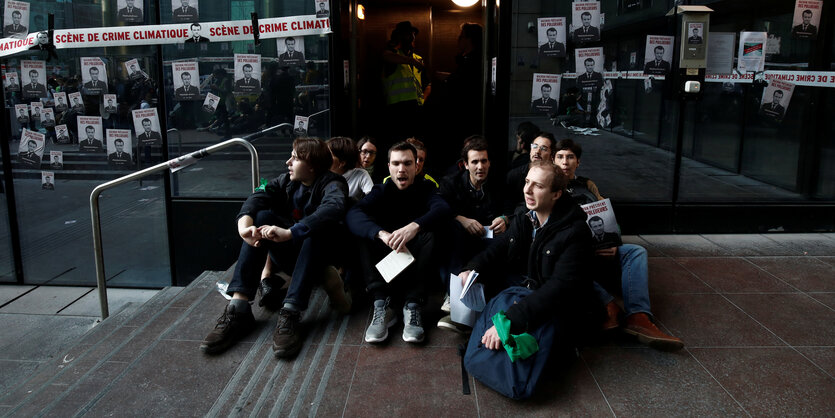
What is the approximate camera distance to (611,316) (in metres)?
3.47

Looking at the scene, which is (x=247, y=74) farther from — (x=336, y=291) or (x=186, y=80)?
(x=336, y=291)

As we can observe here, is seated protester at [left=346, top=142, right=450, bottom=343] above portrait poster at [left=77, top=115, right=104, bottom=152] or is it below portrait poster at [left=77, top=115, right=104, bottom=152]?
below

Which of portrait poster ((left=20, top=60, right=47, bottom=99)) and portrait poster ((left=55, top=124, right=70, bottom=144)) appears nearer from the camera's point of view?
portrait poster ((left=20, top=60, right=47, bottom=99))

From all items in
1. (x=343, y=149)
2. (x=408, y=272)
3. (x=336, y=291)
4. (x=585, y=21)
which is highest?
(x=585, y=21)

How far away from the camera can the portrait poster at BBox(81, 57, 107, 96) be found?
5570 mm

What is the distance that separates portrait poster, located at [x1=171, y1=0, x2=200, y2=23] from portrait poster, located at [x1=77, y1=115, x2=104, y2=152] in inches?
50.0

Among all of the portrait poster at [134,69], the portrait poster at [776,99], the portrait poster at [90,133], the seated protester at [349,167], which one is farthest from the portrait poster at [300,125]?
the portrait poster at [776,99]

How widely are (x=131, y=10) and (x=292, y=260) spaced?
10.1ft

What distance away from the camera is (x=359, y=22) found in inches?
264

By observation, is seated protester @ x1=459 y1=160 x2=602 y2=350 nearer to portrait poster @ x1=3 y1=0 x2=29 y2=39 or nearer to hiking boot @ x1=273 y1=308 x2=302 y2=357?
hiking boot @ x1=273 y1=308 x2=302 y2=357

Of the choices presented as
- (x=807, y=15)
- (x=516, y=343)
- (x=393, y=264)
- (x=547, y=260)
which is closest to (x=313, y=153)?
(x=393, y=264)

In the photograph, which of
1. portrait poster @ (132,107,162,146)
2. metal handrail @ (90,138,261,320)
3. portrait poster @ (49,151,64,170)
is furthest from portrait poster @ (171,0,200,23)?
portrait poster @ (49,151,64,170)

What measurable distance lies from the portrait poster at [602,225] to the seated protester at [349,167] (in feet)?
5.13

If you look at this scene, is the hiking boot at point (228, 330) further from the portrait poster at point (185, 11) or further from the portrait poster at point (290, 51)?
the portrait poster at point (185, 11)
